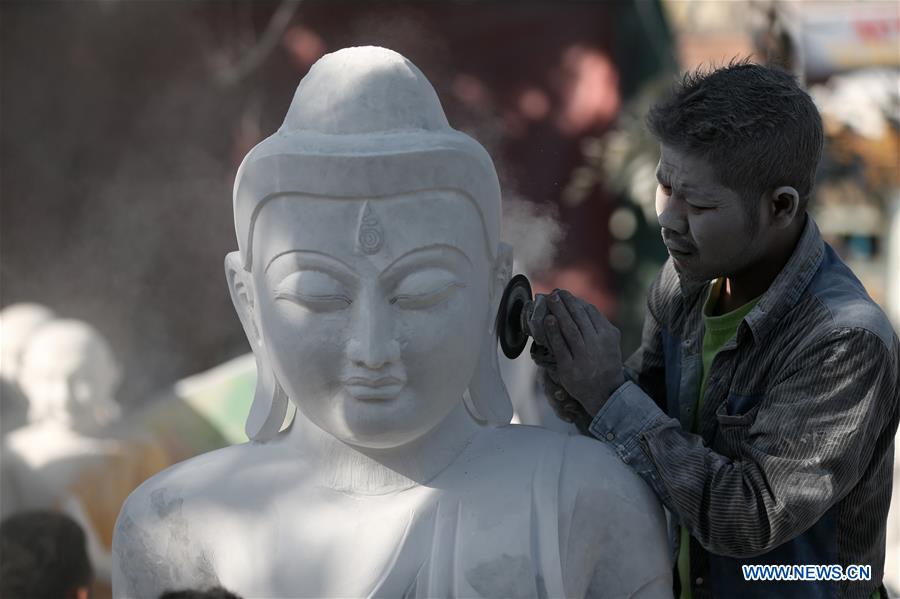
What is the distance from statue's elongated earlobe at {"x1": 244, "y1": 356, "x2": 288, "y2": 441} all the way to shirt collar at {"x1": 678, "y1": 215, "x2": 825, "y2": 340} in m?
0.94

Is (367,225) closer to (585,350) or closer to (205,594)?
(585,350)

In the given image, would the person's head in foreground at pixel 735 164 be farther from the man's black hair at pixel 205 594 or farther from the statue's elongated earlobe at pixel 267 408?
the man's black hair at pixel 205 594

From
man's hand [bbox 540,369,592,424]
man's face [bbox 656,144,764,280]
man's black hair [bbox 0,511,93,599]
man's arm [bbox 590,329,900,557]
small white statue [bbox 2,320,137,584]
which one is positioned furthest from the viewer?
small white statue [bbox 2,320,137,584]

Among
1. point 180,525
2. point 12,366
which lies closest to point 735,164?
point 180,525

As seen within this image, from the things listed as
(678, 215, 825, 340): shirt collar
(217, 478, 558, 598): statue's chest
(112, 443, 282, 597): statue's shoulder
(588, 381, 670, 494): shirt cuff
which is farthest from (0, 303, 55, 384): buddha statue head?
(678, 215, 825, 340): shirt collar

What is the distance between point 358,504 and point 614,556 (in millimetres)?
504

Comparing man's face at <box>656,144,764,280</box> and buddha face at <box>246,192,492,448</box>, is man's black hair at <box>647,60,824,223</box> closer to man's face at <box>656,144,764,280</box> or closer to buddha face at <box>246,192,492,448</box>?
man's face at <box>656,144,764,280</box>

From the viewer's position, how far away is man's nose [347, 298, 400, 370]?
1.94 m

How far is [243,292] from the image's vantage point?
2215 millimetres

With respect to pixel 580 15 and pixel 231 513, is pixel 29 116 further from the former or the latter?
pixel 231 513

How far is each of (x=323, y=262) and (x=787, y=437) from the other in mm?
888

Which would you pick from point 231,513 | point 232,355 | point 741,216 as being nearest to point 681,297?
point 741,216

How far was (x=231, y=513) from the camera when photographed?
2.11 metres

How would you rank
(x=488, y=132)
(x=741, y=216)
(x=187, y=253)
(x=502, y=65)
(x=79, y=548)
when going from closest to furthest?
1. (x=741, y=216)
2. (x=79, y=548)
3. (x=488, y=132)
4. (x=502, y=65)
5. (x=187, y=253)
